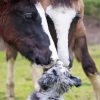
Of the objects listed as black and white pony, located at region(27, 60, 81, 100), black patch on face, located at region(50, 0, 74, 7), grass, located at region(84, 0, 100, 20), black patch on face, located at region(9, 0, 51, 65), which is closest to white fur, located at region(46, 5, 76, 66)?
black patch on face, located at region(50, 0, 74, 7)

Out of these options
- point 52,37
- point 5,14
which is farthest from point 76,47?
point 5,14

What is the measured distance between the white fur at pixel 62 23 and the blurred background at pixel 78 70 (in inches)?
34.2

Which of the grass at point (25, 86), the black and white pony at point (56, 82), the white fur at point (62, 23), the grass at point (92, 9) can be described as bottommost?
the grass at point (92, 9)

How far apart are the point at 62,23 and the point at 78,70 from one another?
Result: 18.5 feet

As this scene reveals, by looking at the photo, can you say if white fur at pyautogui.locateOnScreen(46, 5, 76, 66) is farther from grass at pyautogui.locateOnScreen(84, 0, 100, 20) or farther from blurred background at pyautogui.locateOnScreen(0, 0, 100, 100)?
grass at pyautogui.locateOnScreen(84, 0, 100, 20)

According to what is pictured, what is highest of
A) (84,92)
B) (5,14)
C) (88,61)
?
(5,14)

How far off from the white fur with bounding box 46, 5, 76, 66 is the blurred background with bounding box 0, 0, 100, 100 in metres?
0.87

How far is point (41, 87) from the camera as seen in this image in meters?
5.58

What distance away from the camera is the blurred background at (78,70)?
8968 mm

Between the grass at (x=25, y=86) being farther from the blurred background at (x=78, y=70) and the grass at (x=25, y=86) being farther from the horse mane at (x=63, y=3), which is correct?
the horse mane at (x=63, y=3)

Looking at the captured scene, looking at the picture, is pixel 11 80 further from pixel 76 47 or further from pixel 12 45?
pixel 12 45

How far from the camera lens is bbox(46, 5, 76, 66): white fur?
607cm

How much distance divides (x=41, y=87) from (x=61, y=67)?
0.99 feet

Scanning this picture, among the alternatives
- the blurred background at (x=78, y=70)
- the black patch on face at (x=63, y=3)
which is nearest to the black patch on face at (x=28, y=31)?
the black patch on face at (x=63, y=3)
